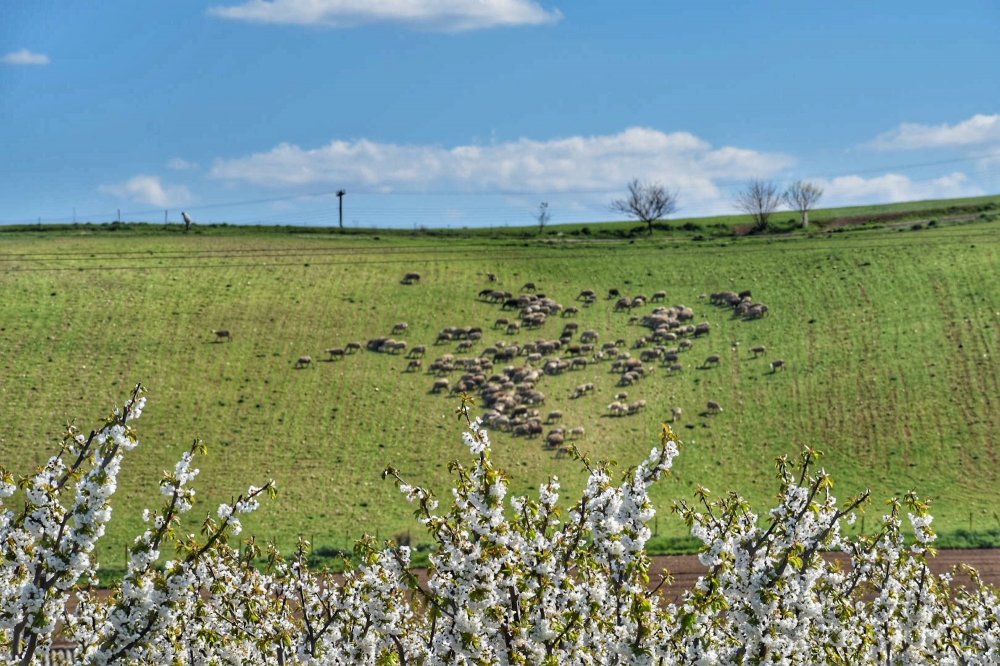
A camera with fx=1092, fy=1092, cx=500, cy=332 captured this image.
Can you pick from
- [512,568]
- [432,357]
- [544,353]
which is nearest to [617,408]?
[544,353]

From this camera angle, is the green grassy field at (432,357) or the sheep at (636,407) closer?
the green grassy field at (432,357)

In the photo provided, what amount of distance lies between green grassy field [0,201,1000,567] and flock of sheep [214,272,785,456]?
3.15 ft

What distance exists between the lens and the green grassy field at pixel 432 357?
59.4 m

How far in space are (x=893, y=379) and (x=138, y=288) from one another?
57403 mm

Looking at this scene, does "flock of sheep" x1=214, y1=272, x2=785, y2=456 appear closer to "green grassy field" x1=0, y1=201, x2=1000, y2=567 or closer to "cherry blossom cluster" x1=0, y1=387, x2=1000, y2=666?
"green grassy field" x1=0, y1=201, x2=1000, y2=567

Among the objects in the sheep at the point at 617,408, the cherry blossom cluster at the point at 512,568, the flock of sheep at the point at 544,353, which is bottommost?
the sheep at the point at 617,408

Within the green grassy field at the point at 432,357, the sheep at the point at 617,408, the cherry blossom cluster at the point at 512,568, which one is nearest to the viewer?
the cherry blossom cluster at the point at 512,568

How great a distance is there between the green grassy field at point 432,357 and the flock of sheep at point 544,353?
96cm

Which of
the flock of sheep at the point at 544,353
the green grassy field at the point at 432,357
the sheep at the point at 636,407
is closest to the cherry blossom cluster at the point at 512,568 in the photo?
the green grassy field at the point at 432,357

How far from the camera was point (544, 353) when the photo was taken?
252ft

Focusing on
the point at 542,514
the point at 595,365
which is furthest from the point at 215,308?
the point at 542,514

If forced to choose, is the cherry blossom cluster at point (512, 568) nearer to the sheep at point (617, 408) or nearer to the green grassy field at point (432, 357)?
the green grassy field at point (432, 357)

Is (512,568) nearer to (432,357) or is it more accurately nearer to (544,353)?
(432,357)

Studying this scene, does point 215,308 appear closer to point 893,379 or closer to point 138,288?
point 138,288
